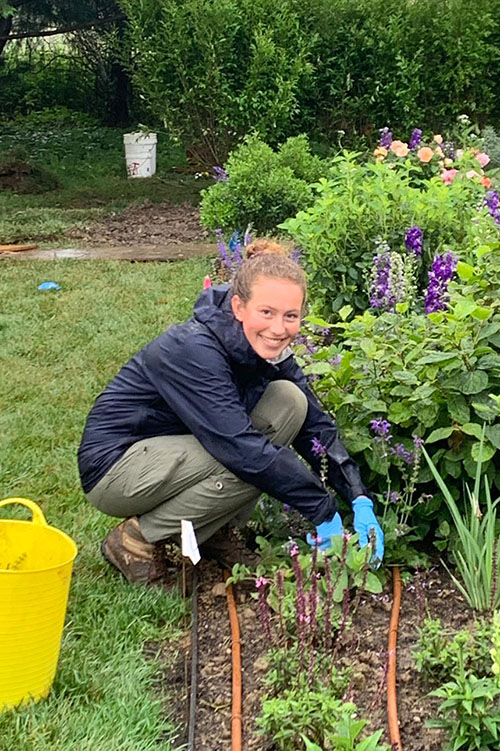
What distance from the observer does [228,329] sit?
2719 mm

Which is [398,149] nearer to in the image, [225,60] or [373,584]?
[373,584]

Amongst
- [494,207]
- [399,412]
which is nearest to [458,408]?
[399,412]

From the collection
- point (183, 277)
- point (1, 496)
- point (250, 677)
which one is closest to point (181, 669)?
point (250, 677)

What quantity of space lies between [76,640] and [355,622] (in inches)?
30.8

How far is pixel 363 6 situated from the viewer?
9.55 m

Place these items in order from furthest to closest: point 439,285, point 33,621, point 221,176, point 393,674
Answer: point 221,176
point 439,285
point 393,674
point 33,621

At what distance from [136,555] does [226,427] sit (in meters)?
0.56

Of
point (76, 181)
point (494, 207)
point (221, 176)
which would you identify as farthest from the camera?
point (76, 181)

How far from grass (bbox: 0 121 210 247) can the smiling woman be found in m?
6.19

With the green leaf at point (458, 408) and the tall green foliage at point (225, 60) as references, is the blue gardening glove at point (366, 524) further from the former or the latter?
the tall green foliage at point (225, 60)

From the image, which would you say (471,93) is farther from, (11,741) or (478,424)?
(11,741)

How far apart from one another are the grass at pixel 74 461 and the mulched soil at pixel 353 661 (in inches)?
3.4

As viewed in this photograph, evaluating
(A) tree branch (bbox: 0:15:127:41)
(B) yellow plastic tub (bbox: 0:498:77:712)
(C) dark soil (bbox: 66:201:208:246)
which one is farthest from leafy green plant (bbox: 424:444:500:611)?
(A) tree branch (bbox: 0:15:127:41)

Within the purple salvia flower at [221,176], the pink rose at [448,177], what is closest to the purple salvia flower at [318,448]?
the pink rose at [448,177]
